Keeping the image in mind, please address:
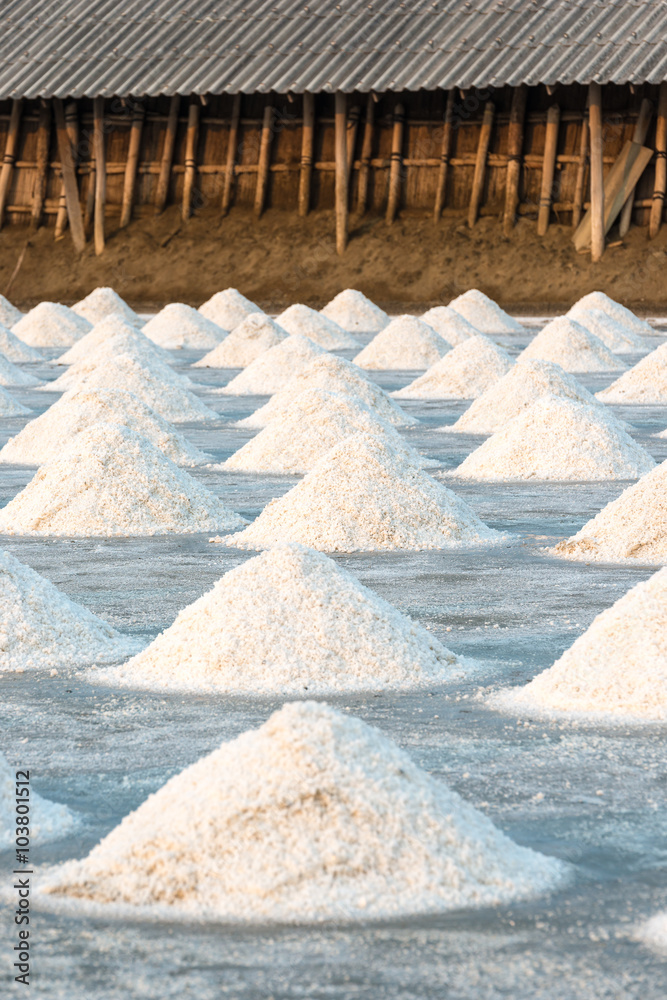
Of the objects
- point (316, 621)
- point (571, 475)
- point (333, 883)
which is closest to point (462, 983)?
point (333, 883)

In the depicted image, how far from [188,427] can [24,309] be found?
1409 cm

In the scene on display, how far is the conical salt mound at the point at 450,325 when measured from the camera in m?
19.4

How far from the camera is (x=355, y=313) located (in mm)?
21891

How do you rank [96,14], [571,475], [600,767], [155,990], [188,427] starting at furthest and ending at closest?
1. [96,14]
2. [188,427]
3. [571,475]
4. [600,767]
5. [155,990]

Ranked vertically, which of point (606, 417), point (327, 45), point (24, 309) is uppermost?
point (327, 45)

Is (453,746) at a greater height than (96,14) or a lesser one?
lesser

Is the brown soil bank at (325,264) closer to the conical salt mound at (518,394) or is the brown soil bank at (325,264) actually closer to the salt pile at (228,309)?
the salt pile at (228,309)

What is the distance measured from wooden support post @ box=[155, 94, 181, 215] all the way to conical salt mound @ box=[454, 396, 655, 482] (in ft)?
53.5

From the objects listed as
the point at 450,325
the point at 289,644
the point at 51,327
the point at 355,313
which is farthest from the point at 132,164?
the point at 289,644

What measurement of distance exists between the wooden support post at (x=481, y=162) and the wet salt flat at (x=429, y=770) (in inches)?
666

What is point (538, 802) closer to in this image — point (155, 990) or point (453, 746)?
point (453, 746)

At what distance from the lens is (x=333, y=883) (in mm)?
3057

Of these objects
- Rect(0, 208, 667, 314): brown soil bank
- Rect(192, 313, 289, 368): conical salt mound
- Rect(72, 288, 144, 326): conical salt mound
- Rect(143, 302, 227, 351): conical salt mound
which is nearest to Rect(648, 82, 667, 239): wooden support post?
Rect(0, 208, 667, 314): brown soil bank

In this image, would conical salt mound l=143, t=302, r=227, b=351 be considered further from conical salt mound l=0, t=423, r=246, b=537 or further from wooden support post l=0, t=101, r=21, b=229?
conical salt mound l=0, t=423, r=246, b=537
